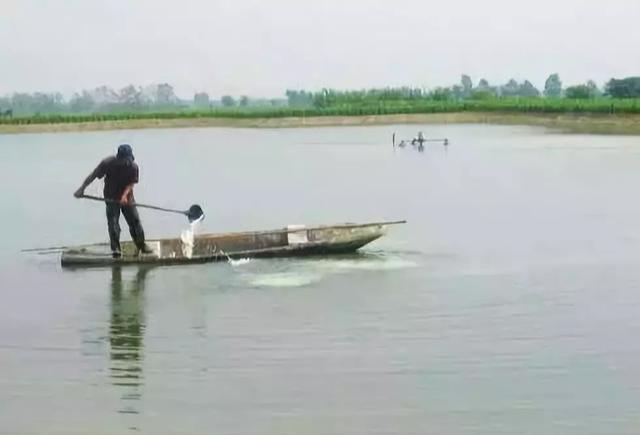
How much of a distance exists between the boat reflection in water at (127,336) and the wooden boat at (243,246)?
1.08 ft

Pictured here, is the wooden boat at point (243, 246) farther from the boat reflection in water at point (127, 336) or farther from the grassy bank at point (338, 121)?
the grassy bank at point (338, 121)

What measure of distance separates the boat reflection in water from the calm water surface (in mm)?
26

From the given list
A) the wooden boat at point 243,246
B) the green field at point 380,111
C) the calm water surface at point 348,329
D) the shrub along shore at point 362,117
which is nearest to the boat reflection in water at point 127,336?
the calm water surface at point 348,329

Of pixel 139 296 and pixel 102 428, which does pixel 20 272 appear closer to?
pixel 139 296

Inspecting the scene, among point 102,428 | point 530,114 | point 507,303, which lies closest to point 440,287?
point 507,303

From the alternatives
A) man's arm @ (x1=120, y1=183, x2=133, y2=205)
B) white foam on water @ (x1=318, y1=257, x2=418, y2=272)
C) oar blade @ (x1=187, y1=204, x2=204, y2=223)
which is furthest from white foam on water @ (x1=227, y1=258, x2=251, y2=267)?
man's arm @ (x1=120, y1=183, x2=133, y2=205)

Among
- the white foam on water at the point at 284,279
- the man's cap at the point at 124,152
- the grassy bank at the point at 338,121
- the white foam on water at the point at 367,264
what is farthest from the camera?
the grassy bank at the point at 338,121

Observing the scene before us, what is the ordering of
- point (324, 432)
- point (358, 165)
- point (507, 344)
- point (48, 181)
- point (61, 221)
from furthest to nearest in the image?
point (358, 165), point (48, 181), point (61, 221), point (507, 344), point (324, 432)

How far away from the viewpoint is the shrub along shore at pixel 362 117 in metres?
69.4

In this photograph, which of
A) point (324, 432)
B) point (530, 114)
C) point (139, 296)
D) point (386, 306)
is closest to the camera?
point (324, 432)

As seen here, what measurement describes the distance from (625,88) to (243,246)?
7667 cm

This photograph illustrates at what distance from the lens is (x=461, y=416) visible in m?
7.18

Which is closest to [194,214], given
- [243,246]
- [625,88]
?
[243,246]

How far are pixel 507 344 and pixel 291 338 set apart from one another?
73.9 inches
